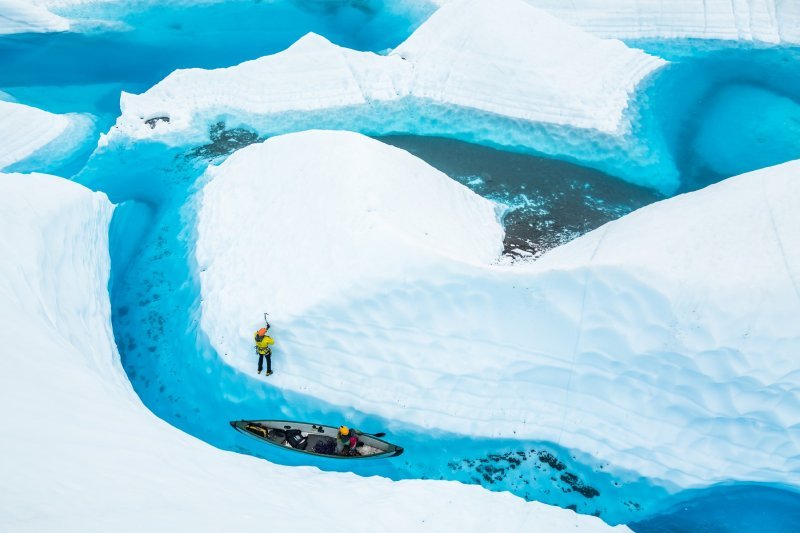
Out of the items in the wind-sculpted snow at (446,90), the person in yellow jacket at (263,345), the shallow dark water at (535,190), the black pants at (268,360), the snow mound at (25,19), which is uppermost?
the snow mound at (25,19)

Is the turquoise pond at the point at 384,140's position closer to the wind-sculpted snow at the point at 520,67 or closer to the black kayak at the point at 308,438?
the black kayak at the point at 308,438

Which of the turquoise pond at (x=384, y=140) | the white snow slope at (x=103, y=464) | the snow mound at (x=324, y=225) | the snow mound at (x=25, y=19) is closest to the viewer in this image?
the white snow slope at (x=103, y=464)

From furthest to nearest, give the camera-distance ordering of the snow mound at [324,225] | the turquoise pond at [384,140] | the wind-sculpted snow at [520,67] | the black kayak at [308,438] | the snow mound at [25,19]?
the snow mound at [25,19], the wind-sculpted snow at [520,67], the snow mound at [324,225], the black kayak at [308,438], the turquoise pond at [384,140]

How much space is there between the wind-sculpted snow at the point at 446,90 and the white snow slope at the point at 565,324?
6.76 metres

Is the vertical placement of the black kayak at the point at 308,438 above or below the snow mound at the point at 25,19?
below

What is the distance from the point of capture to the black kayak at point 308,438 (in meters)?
11.3

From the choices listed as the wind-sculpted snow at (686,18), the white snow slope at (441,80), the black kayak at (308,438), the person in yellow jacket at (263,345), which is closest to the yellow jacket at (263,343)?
the person in yellow jacket at (263,345)

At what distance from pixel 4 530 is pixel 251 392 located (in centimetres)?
619

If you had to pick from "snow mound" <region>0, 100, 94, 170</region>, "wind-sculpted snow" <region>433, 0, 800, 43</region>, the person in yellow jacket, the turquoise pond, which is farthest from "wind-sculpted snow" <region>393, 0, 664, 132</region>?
the person in yellow jacket

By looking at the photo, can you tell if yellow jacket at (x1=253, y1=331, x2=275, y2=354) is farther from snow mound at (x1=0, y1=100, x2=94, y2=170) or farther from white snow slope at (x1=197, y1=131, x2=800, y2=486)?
snow mound at (x1=0, y1=100, x2=94, y2=170)

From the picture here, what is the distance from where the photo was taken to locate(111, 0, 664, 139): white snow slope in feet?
65.2

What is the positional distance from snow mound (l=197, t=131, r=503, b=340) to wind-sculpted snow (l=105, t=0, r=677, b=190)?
182 inches

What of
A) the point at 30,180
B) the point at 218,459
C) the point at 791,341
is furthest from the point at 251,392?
the point at 791,341

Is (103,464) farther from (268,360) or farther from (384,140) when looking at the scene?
(384,140)
